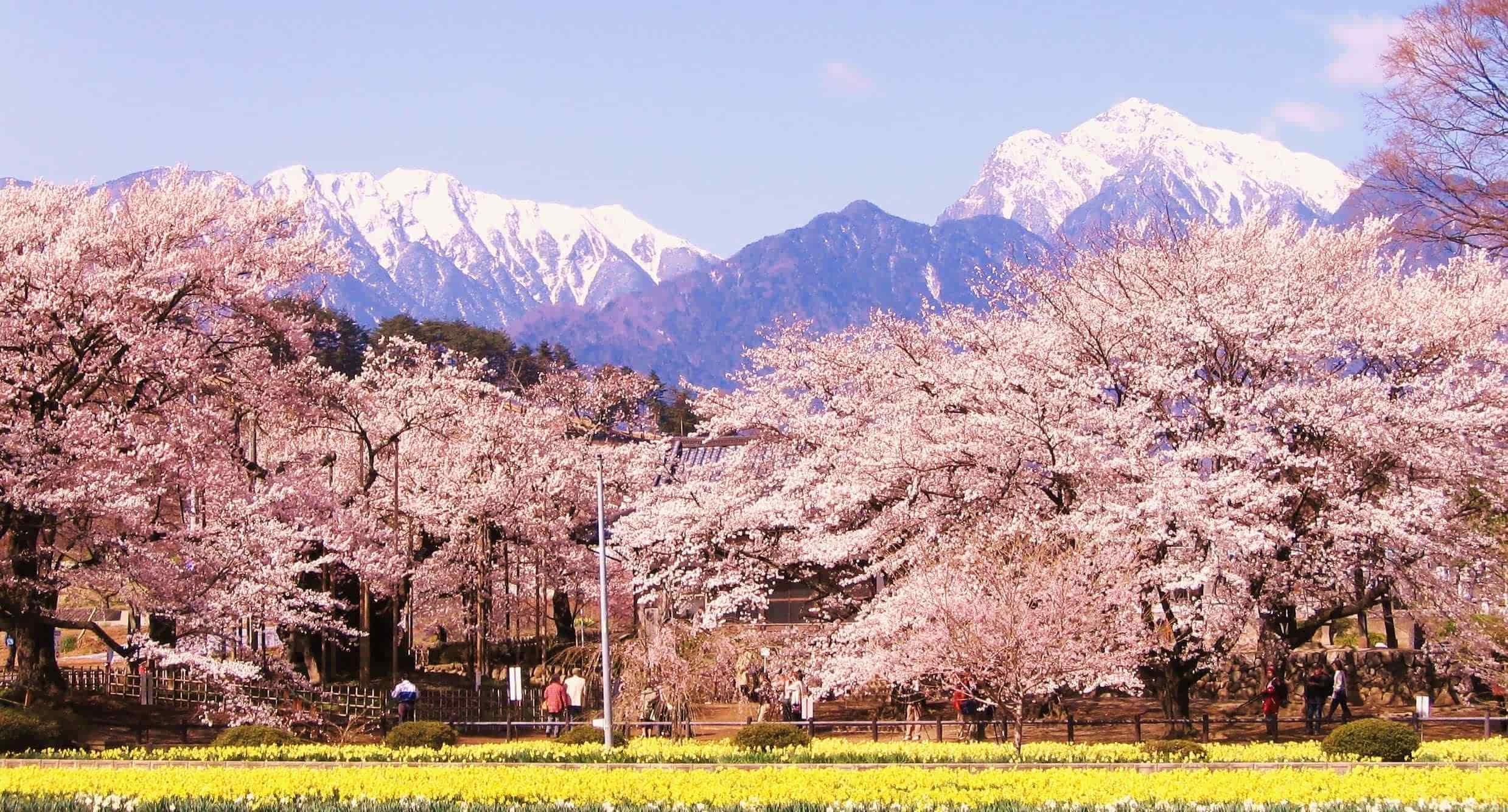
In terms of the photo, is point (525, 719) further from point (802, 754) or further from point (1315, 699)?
point (1315, 699)

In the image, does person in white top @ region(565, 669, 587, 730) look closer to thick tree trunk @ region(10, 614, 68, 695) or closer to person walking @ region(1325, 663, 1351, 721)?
thick tree trunk @ region(10, 614, 68, 695)

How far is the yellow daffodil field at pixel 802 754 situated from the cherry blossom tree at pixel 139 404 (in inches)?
205

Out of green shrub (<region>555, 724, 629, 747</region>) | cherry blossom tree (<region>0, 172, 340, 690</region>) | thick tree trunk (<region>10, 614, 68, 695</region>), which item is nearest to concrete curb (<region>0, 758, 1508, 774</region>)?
green shrub (<region>555, 724, 629, 747</region>)

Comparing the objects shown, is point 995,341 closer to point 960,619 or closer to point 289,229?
point 960,619

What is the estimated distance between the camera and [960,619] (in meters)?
21.2

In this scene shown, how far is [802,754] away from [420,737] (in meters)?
6.84

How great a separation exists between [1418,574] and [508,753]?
15.9 meters

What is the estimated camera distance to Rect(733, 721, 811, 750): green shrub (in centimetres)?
2161

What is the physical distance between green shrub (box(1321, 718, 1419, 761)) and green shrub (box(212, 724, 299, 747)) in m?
15.5

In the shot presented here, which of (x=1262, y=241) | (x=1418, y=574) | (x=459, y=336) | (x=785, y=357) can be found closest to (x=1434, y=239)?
(x=1262, y=241)

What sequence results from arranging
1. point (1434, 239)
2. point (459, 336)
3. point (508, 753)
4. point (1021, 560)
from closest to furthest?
point (508, 753)
point (1021, 560)
point (1434, 239)
point (459, 336)

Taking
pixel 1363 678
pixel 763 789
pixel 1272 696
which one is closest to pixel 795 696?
pixel 1272 696

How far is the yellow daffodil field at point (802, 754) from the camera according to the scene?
63.4ft

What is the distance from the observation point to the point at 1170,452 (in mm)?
24750
